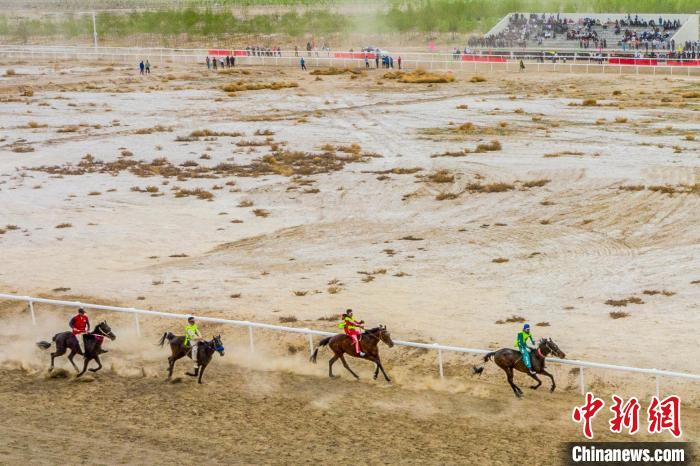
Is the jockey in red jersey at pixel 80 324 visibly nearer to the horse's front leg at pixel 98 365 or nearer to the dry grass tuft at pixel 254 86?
the horse's front leg at pixel 98 365

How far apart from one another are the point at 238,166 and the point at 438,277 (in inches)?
842

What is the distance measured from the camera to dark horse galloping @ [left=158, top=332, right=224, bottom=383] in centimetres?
2150

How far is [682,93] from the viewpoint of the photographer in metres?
66.1

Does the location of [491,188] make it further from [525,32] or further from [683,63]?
[525,32]

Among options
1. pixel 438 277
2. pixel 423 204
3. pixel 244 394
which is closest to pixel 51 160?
pixel 423 204

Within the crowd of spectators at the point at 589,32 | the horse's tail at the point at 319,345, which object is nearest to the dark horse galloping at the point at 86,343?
the horse's tail at the point at 319,345

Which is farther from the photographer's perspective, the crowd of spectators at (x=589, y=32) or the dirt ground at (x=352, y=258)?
the crowd of spectators at (x=589, y=32)

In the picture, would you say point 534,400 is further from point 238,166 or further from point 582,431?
point 238,166

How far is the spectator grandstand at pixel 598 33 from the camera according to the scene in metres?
87.3

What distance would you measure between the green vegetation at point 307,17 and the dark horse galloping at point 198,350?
9394 cm

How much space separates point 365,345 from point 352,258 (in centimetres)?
1097

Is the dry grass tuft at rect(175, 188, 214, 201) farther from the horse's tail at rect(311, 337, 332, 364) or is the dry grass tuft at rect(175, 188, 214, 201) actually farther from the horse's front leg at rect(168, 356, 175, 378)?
the horse's tail at rect(311, 337, 332, 364)

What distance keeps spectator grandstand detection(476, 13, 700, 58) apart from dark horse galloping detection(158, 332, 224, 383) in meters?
69.6

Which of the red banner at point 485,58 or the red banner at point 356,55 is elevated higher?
the red banner at point 356,55
